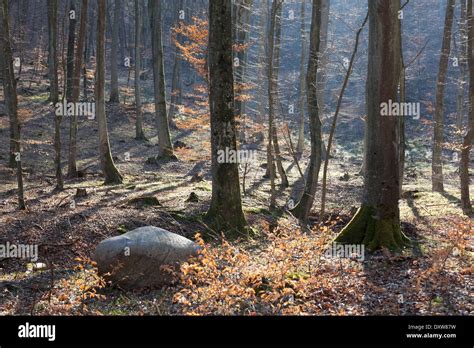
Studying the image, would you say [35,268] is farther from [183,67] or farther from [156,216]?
[183,67]

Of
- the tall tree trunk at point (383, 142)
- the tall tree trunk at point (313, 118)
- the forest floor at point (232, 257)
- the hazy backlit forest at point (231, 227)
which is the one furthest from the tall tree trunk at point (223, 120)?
the tall tree trunk at point (313, 118)

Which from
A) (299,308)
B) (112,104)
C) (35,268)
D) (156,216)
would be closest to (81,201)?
(156,216)

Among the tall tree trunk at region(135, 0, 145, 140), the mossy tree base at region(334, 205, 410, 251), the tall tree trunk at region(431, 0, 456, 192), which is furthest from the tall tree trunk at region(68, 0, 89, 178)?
the tall tree trunk at region(431, 0, 456, 192)

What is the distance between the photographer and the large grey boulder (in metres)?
7.82

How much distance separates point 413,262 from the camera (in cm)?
812

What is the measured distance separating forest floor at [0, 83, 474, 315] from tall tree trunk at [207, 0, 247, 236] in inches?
24.2

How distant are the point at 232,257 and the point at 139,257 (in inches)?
60.6

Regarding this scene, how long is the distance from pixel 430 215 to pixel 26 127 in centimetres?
2020

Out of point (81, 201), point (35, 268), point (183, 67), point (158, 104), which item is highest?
point (183, 67)

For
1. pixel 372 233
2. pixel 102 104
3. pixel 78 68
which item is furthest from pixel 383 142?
pixel 102 104

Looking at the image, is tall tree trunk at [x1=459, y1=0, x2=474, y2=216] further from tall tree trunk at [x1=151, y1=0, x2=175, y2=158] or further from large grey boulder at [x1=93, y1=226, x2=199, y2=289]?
tall tree trunk at [x1=151, y1=0, x2=175, y2=158]

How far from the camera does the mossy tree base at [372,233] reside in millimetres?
8922

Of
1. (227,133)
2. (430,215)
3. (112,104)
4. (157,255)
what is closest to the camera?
(157,255)
